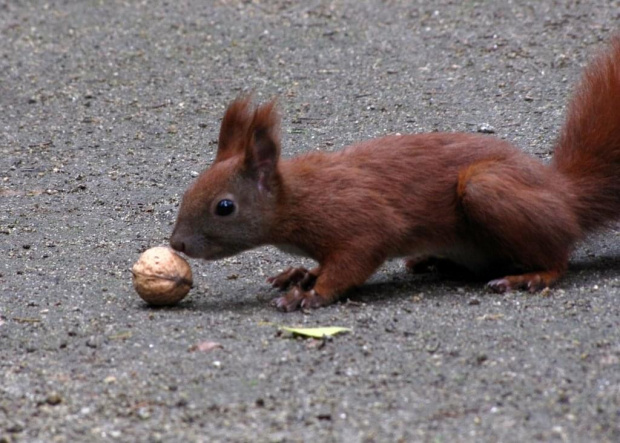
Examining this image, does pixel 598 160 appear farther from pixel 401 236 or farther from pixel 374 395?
pixel 374 395

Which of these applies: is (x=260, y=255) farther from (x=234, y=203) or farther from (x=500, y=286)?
(x=500, y=286)

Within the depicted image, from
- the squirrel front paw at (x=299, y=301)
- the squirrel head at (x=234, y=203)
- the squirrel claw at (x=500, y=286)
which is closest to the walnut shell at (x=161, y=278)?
the squirrel head at (x=234, y=203)

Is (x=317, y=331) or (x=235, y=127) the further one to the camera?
(x=235, y=127)

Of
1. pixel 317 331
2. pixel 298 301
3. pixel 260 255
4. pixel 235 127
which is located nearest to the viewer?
pixel 317 331

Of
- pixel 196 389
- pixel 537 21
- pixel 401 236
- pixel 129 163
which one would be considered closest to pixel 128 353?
pixel 196 389

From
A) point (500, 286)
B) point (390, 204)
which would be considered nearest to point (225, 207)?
point (390, 204)

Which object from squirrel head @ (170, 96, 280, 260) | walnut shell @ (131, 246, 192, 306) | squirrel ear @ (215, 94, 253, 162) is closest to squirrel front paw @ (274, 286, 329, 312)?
squirrel head @ (170, 96, 280, 260)

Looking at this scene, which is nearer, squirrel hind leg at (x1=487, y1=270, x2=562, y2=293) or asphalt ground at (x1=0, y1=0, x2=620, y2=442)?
asphalt ground at (x1=0, y1=0, x2=620, y2=442)

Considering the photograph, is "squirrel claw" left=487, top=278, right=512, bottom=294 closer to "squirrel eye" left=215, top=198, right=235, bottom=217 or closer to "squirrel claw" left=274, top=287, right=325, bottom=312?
"squirrel claw" left=274, top=287, right=325, bottom=312
